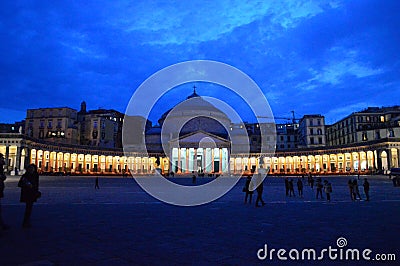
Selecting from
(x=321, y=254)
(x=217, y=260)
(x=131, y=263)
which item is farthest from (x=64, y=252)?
(x=321, y=254)

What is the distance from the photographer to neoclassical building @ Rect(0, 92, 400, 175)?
198ft

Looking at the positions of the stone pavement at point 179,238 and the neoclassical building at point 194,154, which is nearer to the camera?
the stone pavement at point 179,238

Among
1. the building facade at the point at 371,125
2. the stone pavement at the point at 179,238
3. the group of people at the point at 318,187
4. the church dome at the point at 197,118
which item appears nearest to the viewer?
the stone pavement at the point at 179,238

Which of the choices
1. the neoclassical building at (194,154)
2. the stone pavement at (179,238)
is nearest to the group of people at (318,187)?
the stone pavement at (179,238)

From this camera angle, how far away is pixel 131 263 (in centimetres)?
498

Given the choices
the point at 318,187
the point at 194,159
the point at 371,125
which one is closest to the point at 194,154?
the point at 194,159

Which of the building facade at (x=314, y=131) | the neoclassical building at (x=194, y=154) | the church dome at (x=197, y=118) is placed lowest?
the neoclassical building at (x=194, y=154)

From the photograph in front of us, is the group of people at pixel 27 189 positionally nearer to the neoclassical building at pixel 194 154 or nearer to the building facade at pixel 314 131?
the neoclassical building at pixel 194 154

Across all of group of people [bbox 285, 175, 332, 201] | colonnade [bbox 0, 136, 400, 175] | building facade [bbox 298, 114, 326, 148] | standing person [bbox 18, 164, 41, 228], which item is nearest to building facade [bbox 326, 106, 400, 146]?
building facade [bbox 298, 114, 326, 148]

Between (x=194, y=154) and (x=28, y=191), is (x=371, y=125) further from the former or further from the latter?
(x=28, y=191)

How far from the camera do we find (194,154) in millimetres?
88688

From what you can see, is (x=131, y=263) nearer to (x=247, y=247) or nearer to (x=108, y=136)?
(x=247, y=247)

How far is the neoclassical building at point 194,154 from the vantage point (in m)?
60.4

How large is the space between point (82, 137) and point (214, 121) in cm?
4215
